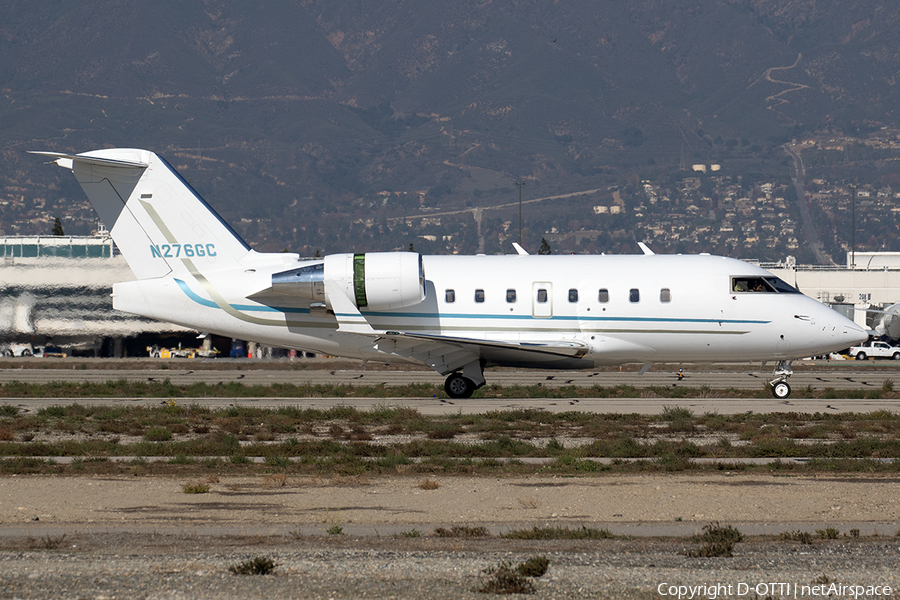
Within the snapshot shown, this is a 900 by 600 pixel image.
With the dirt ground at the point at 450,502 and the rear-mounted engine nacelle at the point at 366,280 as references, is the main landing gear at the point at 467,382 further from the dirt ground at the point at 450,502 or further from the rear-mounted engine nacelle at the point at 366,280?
the dirt ground at the point at 450,502

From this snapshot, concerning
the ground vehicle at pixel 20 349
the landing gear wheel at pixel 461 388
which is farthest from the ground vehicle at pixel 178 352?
the landing gear wheel at pixel 461 388

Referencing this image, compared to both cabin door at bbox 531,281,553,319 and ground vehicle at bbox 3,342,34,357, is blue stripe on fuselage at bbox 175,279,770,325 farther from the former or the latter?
ground vehicle at bbox 3,342,34,357

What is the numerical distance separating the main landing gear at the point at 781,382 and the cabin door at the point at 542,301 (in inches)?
277

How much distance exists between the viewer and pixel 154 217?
28062 mm

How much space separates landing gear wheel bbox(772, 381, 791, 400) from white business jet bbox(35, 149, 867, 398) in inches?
2.4

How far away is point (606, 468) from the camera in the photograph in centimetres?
1675

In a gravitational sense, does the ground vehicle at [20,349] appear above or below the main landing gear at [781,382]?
above

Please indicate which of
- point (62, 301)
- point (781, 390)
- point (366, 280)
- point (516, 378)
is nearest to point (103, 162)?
point (366, 280)

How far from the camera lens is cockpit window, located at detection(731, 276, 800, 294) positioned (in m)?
28.0

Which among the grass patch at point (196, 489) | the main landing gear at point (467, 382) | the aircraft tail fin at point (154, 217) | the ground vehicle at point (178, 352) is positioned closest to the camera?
the grass patch at point (196, 489)

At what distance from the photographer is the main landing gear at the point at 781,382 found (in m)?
28.6

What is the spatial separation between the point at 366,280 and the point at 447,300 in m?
2.45

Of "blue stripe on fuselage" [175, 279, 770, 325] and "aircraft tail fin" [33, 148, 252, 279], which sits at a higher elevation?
"aircraft tail fin" [33, 148, 252, 279]

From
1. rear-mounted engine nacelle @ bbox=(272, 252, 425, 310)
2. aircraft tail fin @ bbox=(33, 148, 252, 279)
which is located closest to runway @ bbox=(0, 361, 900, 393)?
rear-mounted engine nacelle @ bbox=(272, 252, 425, 310)
